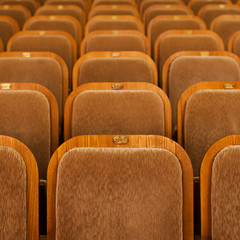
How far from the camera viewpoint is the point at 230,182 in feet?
0.95

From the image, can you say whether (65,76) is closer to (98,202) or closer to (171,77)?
(171,77)

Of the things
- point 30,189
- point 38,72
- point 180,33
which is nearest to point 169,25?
point 180,33

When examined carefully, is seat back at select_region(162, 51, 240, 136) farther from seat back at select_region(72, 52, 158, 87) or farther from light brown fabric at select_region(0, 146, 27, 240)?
light brown fabric at select_region(0, 146, 27, 240)

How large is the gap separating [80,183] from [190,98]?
17 cm

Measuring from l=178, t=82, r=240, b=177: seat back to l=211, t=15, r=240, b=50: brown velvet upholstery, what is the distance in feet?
1.28

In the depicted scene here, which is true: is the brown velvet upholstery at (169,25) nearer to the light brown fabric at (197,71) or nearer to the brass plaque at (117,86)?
the light brown fabric at (197,71)

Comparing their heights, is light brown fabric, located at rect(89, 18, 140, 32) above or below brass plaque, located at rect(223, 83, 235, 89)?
above

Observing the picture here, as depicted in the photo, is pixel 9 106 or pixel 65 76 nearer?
pixel 9 106

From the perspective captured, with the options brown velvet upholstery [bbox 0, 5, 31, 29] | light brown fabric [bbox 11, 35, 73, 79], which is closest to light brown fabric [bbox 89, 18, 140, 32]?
light brown fabric [bbox 11, 35, 73, 79]

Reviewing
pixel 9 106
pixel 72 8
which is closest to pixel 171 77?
pixel 9 106

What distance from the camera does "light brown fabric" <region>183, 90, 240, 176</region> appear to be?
398mm

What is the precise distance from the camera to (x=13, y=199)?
29cm

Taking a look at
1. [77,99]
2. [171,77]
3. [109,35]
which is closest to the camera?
[77,99]

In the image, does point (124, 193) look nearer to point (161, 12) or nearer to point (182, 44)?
point (182, 44)
